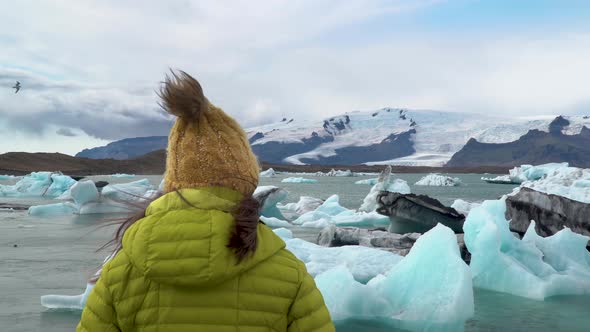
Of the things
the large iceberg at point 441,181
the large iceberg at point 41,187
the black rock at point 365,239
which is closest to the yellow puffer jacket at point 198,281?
the black rock at point 365,239

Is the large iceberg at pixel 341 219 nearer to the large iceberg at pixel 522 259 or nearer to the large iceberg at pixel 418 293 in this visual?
the large iceberg at pixel 522 259

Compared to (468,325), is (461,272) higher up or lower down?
higher up

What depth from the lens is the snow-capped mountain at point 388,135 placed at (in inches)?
5015

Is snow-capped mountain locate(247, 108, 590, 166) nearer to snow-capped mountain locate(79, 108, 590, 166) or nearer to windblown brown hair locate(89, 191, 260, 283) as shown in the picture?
snow-capped mountain locate(79, 108, 590, 166)

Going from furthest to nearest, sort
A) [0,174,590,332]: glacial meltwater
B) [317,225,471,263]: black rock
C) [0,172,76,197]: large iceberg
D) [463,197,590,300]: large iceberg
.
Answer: [0,172,76,197]: large iceberg, [317,225,471,263]: black rock, [463,197,590,300]: large iceberg, [0,174,590,332]: glacial meltwater

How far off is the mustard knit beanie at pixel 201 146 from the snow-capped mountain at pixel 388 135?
122m

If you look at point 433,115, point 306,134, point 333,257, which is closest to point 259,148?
point 306,134

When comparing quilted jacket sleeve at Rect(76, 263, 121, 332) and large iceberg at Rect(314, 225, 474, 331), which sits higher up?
quilted jacket sleeve at Rect(76, 263, 121, 332)

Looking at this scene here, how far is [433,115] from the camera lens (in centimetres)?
14500

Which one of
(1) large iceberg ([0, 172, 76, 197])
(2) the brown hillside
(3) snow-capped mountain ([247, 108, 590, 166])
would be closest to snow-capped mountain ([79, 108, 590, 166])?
(3) snow-capped mountain ([247, 108, 590, 166])

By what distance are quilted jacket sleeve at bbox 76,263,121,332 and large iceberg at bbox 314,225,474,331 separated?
125 inches

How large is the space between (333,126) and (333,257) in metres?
163

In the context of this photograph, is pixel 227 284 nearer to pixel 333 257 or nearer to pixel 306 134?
pixel 333 257

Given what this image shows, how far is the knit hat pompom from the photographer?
1407mm
